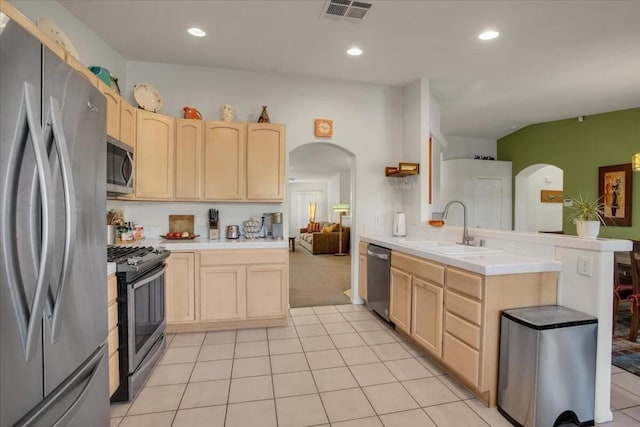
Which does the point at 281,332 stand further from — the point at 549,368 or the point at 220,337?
the point at 549,368

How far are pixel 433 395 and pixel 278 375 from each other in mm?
1139

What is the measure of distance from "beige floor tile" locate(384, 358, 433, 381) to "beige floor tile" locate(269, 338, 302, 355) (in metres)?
0.83

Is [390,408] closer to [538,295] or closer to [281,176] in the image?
[538,295]

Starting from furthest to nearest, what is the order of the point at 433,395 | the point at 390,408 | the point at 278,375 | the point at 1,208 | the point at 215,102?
the point at 215,102, the point at 278,375, the point at 433,395, the point at 390,408, the point at 1,208

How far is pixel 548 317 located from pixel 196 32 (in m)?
3.58

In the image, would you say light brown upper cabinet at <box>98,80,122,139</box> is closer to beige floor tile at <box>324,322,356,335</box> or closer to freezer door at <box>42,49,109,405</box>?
freezer door at <box>42,49,109,405</box>

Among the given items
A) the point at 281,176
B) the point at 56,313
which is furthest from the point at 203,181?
the point at 56,313

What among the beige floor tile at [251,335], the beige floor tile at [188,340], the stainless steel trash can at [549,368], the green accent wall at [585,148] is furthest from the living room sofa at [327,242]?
the stainless steel trash can at [549,368]

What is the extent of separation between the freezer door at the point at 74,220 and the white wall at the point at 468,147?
672 centimetres

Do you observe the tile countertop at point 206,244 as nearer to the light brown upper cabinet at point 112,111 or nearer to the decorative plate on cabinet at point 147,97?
the light brown upper cabinet at point 112,111

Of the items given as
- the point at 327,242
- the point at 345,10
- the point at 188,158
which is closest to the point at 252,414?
the point at 188,158

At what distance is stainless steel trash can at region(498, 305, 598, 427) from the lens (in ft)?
6.09

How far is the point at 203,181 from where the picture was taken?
360cm

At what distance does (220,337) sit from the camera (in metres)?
3.28
